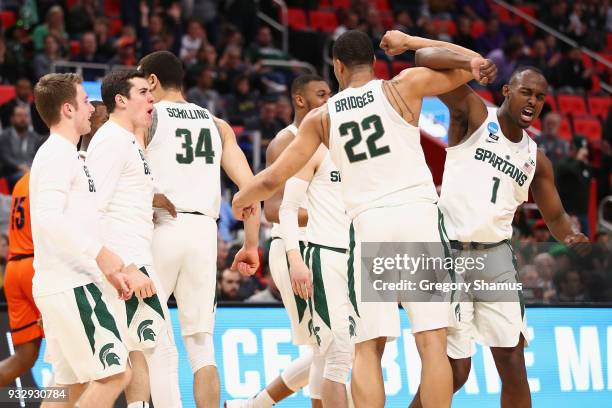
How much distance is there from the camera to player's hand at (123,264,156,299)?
6.04 metres

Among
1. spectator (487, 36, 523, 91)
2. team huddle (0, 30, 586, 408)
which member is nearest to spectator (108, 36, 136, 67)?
spectator (487, 36, 523, 91)

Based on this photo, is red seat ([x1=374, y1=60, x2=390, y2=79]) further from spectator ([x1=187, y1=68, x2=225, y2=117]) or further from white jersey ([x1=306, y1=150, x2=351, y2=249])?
white jersey ([x1=306, y1=150, x2=351, y2=249])

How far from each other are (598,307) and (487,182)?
287cm

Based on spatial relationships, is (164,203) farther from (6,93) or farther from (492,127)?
(6,93)

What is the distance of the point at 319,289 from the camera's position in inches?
289

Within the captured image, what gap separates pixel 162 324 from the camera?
667 cm

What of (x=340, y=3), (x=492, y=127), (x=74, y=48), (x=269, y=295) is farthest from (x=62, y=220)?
(x=340, y=3)

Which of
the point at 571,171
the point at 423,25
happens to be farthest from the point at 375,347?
the point at 423,25

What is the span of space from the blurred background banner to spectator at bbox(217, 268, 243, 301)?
0.88 meters

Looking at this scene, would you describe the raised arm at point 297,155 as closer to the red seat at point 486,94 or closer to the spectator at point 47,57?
the spectator at point 47,57

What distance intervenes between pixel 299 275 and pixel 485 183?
1.39 metres

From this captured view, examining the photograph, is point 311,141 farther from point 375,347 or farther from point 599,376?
point 599,376

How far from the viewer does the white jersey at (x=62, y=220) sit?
5.75 m

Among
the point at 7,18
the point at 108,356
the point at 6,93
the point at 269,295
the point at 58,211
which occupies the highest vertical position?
the point at 7,18
